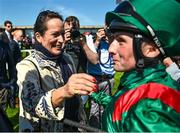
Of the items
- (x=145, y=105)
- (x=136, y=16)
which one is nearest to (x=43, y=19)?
(x=136, y=16)

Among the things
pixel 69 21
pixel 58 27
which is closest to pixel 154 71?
pixel 58 27

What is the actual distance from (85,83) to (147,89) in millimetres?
365

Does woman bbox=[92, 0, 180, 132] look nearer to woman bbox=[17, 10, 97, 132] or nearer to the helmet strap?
the helmet strap

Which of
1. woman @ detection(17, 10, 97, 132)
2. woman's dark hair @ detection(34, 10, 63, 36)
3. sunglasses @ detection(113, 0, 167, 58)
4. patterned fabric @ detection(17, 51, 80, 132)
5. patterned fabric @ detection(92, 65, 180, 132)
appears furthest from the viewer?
woman's dark hair @ detection(34, 10, 63, 36)

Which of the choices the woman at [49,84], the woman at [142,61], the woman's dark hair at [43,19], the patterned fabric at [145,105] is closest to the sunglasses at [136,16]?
the woman at [142,61]

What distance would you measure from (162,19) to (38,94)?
1.17 metres

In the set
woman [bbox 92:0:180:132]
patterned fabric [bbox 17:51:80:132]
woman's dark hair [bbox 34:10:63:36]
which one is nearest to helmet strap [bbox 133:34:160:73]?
woman [bbox 92:0:180:132]

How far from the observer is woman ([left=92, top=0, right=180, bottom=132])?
207cm

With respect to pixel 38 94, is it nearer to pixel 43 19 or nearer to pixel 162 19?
pixel 43 19

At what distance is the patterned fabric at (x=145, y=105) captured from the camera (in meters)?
2.01

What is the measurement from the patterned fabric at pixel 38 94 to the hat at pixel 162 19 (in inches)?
33.4

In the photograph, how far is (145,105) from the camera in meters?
2.06

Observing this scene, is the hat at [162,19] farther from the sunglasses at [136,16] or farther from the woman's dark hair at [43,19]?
the woman's dark hair at [43,19]

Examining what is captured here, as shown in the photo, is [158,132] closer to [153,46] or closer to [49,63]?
[153,46]
